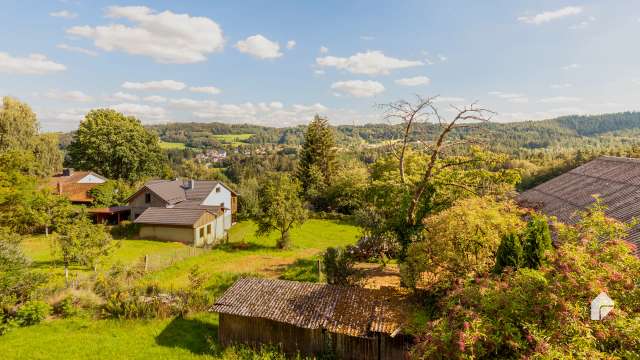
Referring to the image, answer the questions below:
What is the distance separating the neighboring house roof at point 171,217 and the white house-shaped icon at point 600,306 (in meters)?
31.4

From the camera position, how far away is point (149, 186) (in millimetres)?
40500

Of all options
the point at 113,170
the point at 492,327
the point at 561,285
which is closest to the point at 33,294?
the point at 492,327

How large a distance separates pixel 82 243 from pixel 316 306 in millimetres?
16133

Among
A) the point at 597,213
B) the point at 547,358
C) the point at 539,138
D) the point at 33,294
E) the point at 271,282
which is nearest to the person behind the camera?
the point at 547,358

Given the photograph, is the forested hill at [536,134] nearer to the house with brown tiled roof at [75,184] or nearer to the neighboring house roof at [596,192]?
the house with brown tiled roof at [75,184]

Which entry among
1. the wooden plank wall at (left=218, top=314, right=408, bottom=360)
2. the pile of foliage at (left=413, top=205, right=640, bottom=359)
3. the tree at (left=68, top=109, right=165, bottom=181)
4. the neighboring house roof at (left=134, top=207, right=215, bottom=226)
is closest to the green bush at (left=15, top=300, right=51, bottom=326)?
the wooden plank wall at (left=218, top=314, right=408, bottom=360)

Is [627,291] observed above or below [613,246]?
below

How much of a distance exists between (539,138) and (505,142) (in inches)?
1447

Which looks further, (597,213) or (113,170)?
(113,170)

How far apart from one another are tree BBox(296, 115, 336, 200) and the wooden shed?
3811 centimetres

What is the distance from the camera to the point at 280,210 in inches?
1205

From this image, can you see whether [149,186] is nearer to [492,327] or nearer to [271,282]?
[271,282]

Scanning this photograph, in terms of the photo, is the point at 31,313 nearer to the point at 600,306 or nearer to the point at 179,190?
the point at 600,306

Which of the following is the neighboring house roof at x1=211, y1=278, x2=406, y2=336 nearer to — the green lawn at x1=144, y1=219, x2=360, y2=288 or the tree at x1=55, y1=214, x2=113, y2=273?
the green lawn at x1=144, y1=219, x2=360, y2=288
